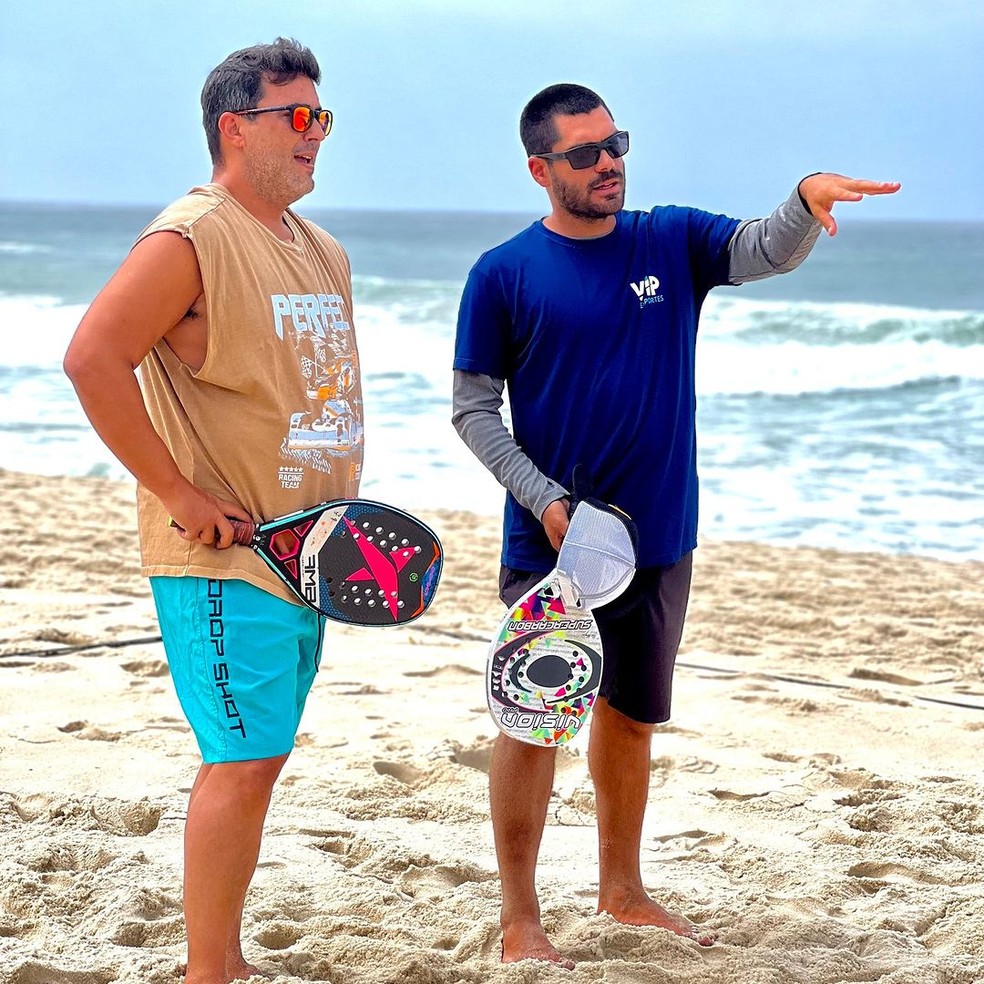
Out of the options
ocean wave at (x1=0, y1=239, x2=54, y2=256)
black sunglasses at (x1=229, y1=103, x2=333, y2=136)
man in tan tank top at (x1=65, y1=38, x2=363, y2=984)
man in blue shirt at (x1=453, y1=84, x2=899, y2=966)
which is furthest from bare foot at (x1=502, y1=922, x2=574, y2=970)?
ocean wave at (x1=0, y1=239, x2=54, y2=256)

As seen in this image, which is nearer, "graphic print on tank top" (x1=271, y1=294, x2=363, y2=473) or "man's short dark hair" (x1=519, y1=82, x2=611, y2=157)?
"graphic print on tank top" (x1=271, y1=294, x2=363, y2=473)

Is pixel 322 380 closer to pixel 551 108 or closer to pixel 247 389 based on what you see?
pixel 247 389

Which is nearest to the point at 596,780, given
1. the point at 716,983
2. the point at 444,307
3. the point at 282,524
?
the point at 716,983

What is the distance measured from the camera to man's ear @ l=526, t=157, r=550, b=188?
8.20 feet

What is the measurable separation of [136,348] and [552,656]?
1.00 metres

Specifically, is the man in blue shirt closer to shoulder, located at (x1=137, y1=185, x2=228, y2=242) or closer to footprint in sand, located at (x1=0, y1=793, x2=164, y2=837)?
shoulder, located at (x1=137, y1=185, x2=228, y2=242)

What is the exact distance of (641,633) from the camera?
2559mm

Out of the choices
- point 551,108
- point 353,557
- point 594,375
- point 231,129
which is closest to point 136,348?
point 231,129

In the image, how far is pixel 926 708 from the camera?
4.26 meters

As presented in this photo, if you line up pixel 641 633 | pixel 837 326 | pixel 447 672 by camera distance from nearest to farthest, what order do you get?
pixel 641 633
pixel 447 672
pixel 837 326

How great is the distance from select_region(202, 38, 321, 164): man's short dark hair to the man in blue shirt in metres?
0.54

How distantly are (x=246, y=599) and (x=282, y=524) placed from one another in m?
0.15

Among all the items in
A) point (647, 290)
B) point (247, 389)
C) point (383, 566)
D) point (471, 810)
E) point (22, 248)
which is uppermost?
point (22, 248)

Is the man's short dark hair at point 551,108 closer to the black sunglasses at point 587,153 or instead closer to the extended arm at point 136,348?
the black sunglasses at point 587,153
